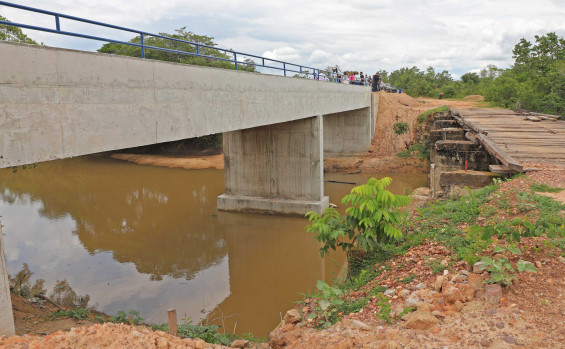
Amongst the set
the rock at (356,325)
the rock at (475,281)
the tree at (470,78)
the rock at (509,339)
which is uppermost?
the tree at (470,78)

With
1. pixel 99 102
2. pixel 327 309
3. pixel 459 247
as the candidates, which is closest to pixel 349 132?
pixel 459 247

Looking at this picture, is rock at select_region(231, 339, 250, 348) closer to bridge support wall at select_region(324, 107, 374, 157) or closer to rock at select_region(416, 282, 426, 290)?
rock at select_region(416, 282, 426, 290)

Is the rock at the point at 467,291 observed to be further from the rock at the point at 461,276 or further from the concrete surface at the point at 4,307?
the concrete surface at the point at 4,307

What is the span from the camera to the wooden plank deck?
1000 centimetres

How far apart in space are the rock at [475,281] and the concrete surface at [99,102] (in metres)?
5.65

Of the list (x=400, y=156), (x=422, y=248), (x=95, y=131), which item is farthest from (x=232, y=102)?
(x=400, y=156)

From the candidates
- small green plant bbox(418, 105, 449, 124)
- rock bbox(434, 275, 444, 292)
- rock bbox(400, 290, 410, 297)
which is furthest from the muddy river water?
small green plant bbox(418, 105, 449, 124)

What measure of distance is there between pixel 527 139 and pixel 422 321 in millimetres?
10501

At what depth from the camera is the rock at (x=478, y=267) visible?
5.11 m

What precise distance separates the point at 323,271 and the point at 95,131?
700 centimetres

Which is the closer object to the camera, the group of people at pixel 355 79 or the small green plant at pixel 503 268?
the small green plant at pixel 503 268

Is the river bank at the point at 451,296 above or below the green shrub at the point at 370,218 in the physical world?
below

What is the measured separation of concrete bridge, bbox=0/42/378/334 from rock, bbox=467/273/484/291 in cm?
564

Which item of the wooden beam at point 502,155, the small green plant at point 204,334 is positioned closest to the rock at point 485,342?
the small green plant at point 204,334
